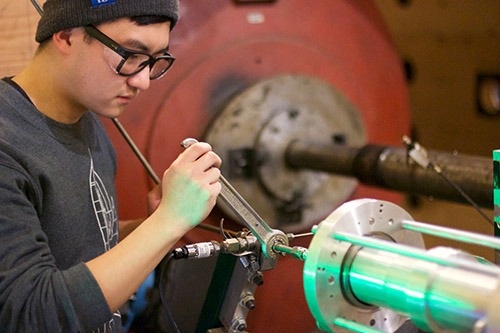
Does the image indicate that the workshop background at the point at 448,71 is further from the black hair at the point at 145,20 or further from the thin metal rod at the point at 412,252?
the thin metal rod at the point at 412,252

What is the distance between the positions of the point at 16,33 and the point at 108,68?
0.41m

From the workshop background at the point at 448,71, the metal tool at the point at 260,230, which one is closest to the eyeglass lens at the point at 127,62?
the metal tool at the point at 260,230

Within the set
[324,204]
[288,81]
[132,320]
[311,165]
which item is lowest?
[132,320]

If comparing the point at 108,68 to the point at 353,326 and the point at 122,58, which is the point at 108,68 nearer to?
the point at 122,58

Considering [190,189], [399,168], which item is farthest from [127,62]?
[399,168]

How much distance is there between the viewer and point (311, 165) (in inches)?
59.4

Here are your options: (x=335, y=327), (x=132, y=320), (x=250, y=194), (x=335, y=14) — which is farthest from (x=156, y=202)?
(x=335, y=14)

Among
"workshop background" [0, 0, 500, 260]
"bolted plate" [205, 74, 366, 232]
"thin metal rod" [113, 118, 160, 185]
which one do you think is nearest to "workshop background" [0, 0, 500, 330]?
"workshop background" [0, 0, 500, 260]

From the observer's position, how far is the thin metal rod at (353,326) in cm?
63

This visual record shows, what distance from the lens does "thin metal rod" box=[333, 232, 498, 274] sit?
0.53m

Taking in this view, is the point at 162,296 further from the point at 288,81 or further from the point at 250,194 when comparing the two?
the point at 288,81

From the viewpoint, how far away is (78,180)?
100cm

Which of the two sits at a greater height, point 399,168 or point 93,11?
point 93,11

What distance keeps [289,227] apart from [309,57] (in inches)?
18.4
